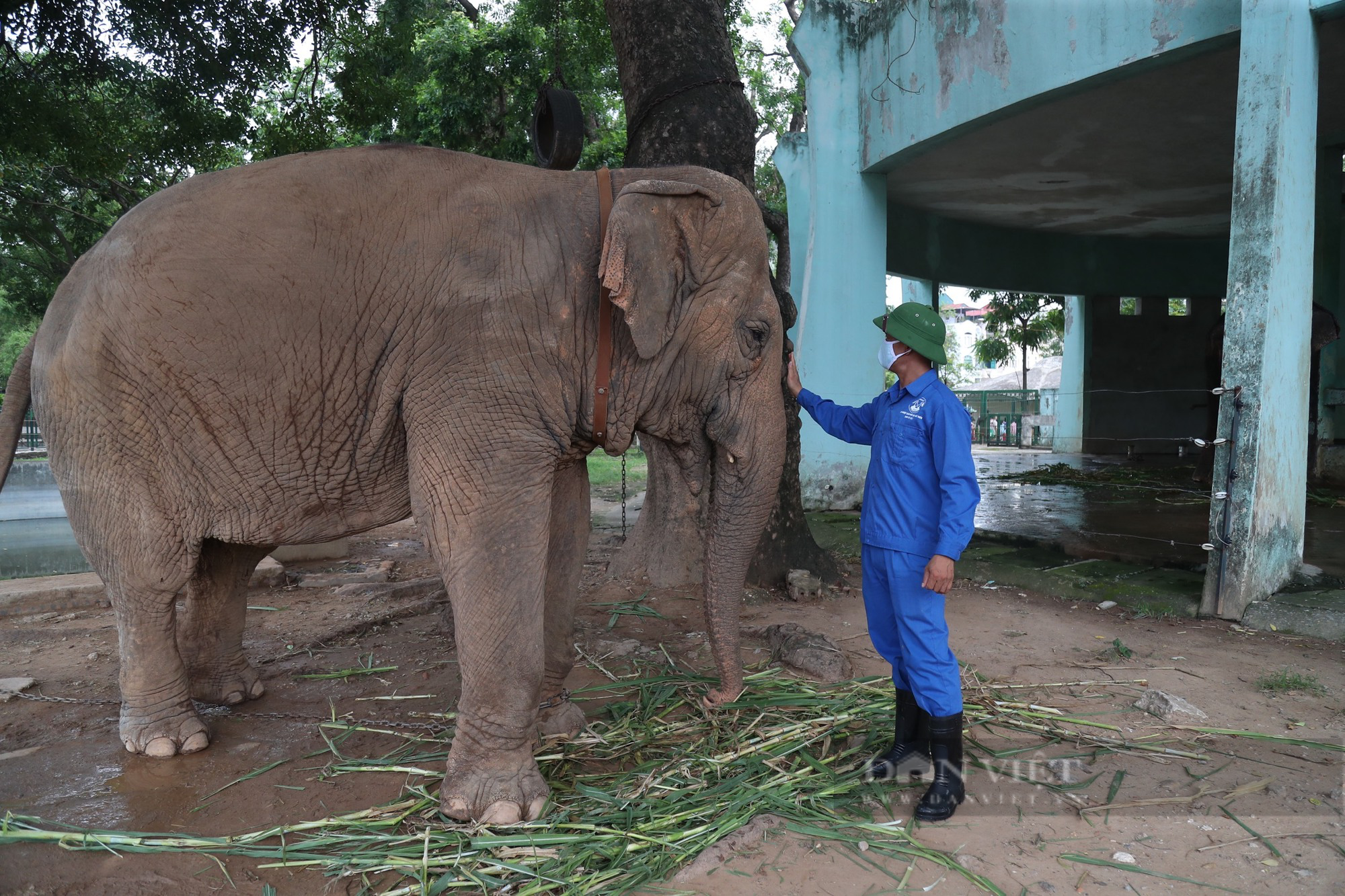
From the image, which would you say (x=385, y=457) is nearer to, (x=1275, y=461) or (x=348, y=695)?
(x=348, y=695)

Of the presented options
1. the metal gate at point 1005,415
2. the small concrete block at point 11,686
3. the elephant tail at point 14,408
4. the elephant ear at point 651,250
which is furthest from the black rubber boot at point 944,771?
the metal gate at point 1005,415

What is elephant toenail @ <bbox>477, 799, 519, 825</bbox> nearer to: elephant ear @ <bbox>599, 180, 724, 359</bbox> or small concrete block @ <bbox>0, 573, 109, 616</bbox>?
elephant ear @ <bbox>599, 180, 724, 359</bbox>

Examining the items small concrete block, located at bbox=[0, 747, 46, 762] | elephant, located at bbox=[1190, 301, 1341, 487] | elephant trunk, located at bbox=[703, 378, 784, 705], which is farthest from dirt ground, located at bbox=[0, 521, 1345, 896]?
elephant, located at bbox=[1190, 301, 1341, 487]

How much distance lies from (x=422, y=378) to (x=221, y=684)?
2.06 metres

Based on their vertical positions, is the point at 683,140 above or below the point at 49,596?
above

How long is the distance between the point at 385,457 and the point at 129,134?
629 centimetres

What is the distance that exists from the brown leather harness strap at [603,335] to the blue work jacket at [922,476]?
990mm

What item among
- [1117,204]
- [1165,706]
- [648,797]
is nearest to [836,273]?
[1117,204]

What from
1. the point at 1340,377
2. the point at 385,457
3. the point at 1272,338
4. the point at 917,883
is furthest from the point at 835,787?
the point at 1340,377

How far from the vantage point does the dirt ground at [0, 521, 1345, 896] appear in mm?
2711

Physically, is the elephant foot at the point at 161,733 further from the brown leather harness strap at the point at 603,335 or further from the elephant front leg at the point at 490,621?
the brown leather harness strap at the point at 603,335

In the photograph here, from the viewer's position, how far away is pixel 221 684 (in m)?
4.23

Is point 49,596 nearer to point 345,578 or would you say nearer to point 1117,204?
point 345,578

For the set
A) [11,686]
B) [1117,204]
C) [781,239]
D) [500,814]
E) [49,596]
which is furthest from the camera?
[1117,204]
